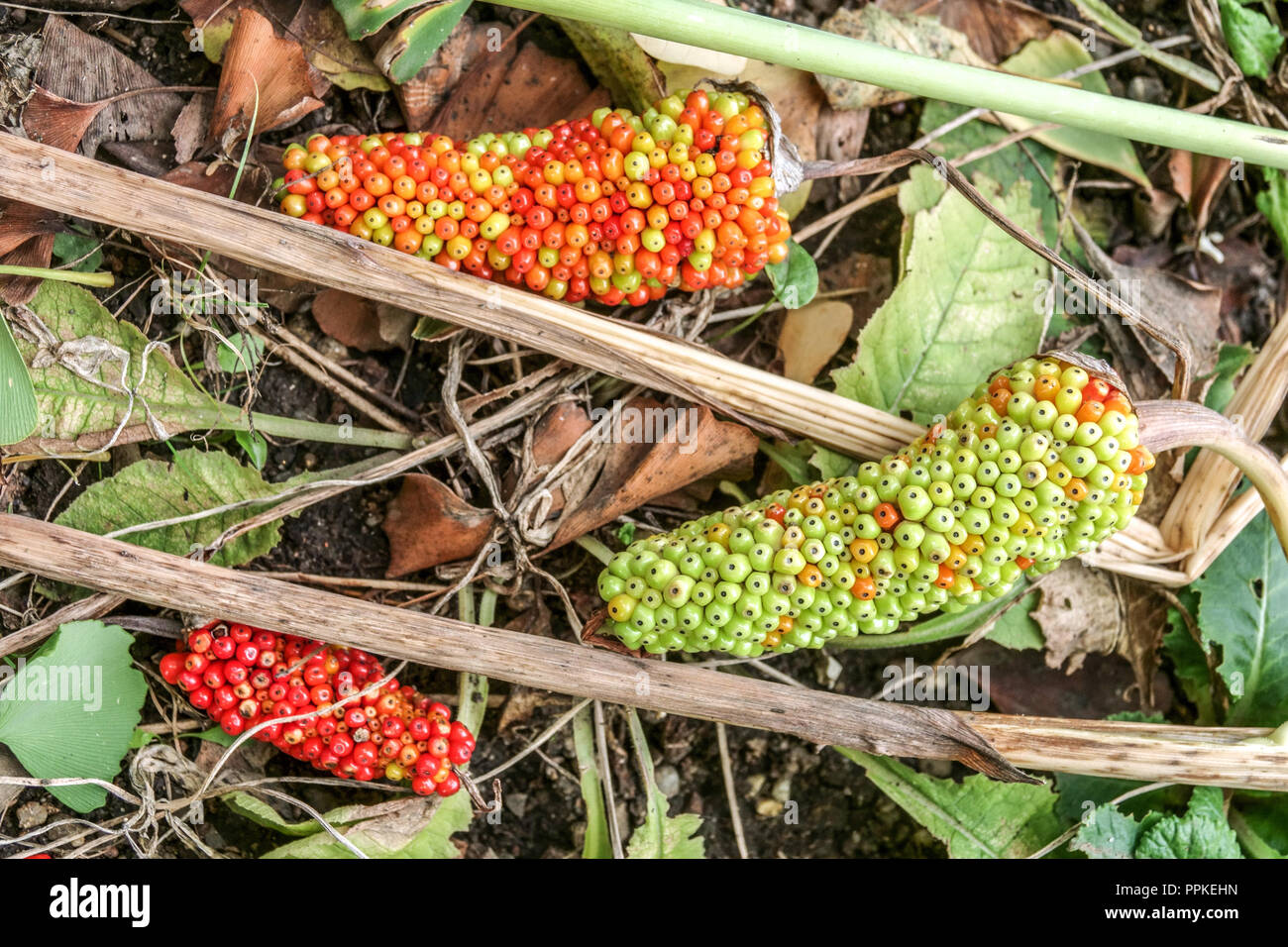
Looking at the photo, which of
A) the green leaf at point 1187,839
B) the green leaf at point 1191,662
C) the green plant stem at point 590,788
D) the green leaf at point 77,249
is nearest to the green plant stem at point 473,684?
the green plant stem at point 590,788

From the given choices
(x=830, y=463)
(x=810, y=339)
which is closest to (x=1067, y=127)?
(x=810, y=339)

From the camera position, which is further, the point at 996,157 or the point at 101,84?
the point at 996,157

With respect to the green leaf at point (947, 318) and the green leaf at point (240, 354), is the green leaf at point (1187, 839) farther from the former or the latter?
the green leaf at point (240, 354)

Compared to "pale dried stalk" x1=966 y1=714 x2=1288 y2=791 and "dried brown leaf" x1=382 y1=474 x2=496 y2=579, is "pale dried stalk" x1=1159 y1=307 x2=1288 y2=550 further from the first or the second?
"dried brown leaf" x1=382 y1=474 x2=496 y2=579

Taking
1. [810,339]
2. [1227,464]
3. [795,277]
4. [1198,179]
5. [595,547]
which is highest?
[1198,179]

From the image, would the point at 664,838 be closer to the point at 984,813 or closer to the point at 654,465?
the point at 984,813

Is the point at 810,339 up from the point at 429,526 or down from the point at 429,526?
up

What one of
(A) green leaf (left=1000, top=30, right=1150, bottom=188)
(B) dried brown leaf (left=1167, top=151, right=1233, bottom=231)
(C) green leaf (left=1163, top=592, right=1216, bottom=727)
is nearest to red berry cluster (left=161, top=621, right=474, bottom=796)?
(C) green leaf (left=1163, top=592, right=1216, bottom=727)

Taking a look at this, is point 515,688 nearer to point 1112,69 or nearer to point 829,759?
point 829,759
